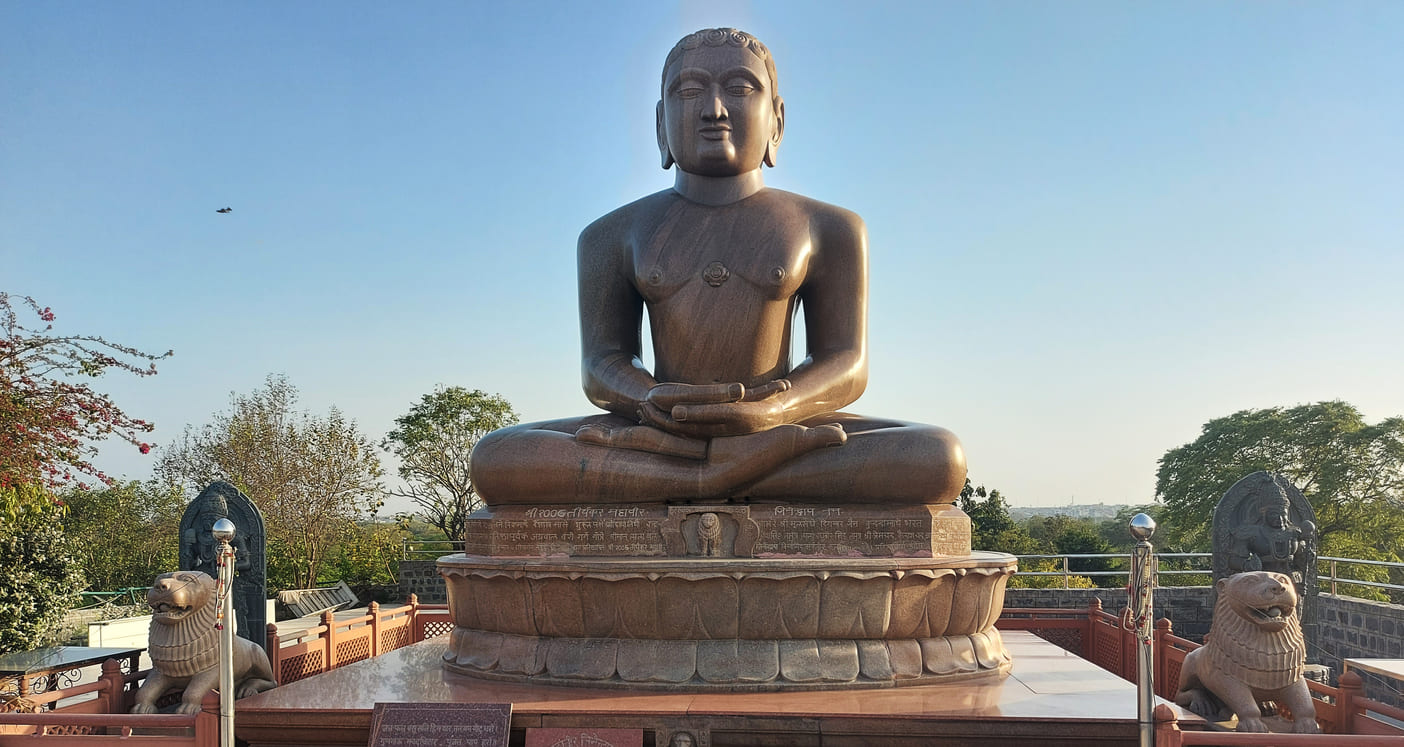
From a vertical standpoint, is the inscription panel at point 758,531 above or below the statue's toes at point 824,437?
below

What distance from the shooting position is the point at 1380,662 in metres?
8.34

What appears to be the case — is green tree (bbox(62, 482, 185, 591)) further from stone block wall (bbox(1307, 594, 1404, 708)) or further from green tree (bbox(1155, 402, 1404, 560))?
green tree (bbox(1155, 402, 1404, 560))

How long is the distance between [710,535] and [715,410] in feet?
2.54

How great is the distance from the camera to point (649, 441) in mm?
6848

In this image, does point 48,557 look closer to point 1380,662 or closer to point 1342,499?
point 1380,662

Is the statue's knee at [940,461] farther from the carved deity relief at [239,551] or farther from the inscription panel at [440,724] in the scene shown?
the carved deity relief at [239,551]

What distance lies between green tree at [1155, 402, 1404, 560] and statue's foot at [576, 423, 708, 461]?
20813mm

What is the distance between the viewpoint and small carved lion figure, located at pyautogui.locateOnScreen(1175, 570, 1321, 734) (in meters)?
5.48

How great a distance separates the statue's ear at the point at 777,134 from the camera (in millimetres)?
8430

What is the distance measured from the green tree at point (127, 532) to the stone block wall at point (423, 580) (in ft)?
21.6

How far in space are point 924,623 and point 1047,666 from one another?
109 centimetres

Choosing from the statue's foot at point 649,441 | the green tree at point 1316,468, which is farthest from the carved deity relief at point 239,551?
the green tree at point 1316,468

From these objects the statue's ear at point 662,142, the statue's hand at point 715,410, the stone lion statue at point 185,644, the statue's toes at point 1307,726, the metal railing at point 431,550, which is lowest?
the metal railing at point 431,550

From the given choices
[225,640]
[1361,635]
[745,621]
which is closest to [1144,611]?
[745,621]
